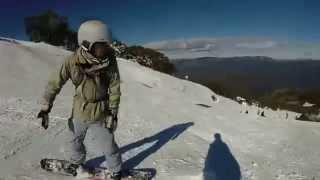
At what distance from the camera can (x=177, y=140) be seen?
9.74 meters

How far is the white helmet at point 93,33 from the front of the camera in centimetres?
582

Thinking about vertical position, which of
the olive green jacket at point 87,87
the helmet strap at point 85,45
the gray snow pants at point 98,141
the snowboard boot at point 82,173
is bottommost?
the snowboard boot at point 82,173

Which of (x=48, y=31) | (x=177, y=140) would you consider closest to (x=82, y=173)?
(x=177, y=140)

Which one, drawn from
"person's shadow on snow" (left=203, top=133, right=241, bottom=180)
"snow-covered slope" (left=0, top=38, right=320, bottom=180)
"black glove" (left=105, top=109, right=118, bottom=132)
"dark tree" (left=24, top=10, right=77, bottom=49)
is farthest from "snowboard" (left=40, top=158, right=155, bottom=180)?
"dark tree" (left=24, top=10, right=77, bottom=49)

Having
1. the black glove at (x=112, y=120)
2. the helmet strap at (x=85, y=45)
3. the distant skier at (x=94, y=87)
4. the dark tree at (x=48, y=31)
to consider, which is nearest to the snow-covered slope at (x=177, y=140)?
the distant skier at (x=94, y=87)

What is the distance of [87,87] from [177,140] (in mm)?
3858

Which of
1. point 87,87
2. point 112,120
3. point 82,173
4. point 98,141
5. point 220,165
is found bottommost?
point 220,165

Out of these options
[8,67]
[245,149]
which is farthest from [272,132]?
[8,67]

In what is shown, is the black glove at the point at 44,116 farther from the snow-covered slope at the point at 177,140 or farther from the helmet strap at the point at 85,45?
the helmet strap at the point at 85,45

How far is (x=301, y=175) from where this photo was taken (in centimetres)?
854

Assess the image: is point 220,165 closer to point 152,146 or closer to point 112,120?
point 152,146

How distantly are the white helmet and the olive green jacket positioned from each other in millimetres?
199

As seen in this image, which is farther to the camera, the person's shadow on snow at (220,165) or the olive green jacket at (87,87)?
the person's shadow on snow at (220,165)

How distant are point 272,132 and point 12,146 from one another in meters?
6.16
